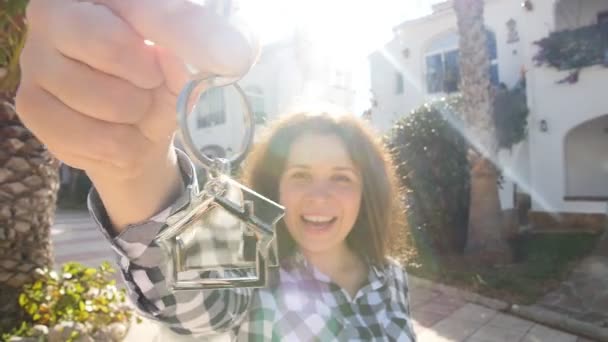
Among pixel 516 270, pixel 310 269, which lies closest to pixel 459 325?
pixel 516 270

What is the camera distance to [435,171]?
813 cm

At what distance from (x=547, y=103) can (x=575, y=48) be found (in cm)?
153

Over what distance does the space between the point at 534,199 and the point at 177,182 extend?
42.5 ft

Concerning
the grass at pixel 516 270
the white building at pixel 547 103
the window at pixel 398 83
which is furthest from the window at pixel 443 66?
the grass at pixel 516 270

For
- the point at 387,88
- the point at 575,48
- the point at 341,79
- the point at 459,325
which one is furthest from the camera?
the point at 341,79

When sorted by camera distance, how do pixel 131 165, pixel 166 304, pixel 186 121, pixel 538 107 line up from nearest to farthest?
pixel 186 121
pixel 131 165
pixel 166 304
pixel 538 107

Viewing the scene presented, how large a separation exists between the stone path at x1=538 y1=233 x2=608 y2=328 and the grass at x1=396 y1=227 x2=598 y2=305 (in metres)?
0.14

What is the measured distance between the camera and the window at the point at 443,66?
48.6 ft

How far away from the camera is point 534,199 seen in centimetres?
1209

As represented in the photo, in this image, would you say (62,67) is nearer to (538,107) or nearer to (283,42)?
(538,107)

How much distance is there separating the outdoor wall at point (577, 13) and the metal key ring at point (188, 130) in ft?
46.8

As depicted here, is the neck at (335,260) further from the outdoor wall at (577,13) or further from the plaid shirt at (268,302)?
the outdoor wall at (577,13)

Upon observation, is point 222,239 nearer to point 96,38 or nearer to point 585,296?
point 96,38

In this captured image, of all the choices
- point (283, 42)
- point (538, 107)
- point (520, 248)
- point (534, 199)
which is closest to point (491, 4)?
point (538, 107)
